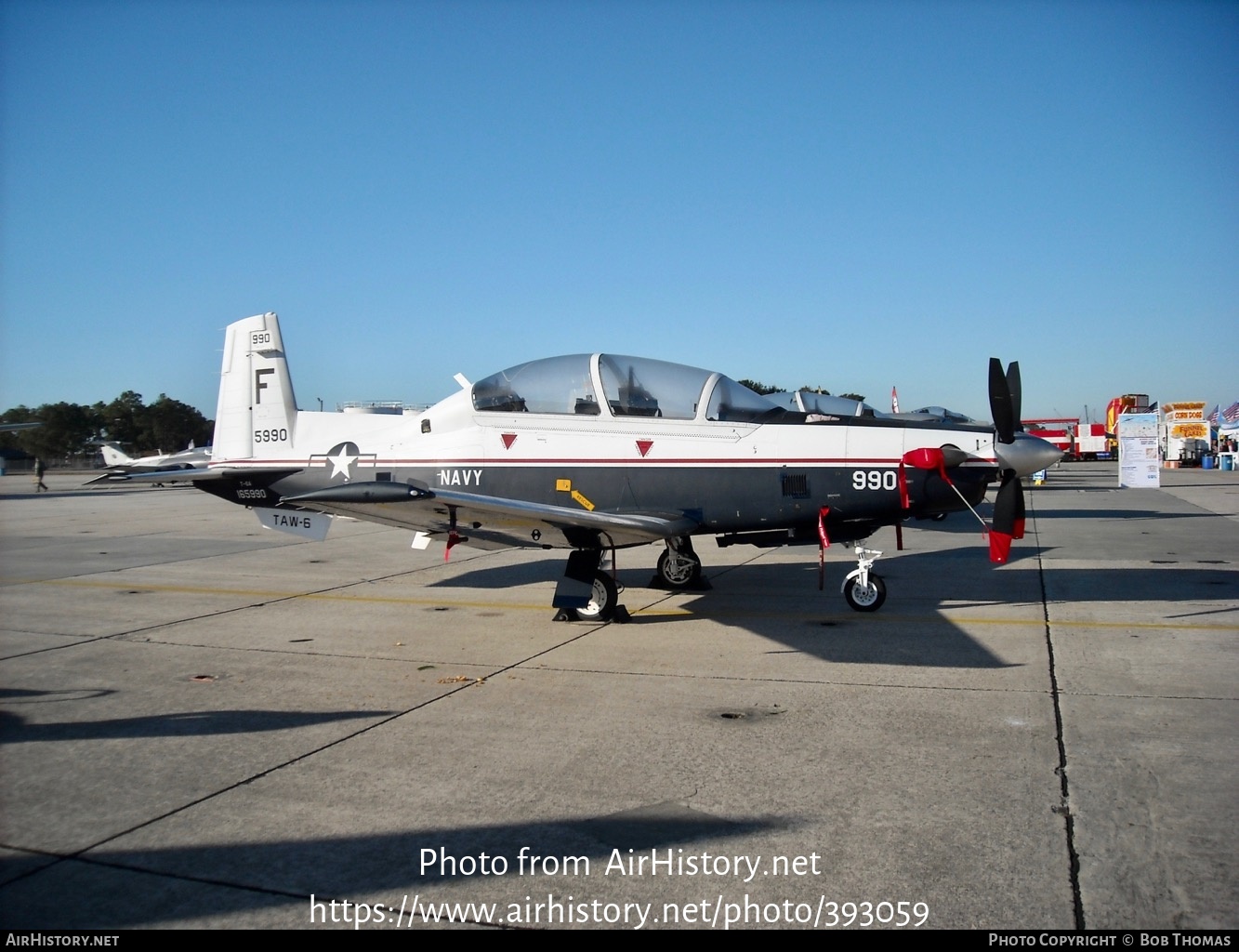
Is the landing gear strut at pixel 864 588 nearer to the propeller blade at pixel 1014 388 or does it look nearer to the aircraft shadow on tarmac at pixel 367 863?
the propeller blade at pixel 1014 388

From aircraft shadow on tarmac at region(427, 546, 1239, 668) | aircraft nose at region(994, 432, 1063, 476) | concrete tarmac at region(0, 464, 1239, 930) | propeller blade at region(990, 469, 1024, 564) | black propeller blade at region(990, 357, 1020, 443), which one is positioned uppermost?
black propeller blade at region(990, 357, 1020, 443)

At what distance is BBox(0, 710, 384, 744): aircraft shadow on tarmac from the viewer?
5160 mm

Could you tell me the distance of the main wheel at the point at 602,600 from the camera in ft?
27.5

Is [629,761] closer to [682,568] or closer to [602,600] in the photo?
[602,600]

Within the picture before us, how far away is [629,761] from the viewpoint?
4562 mm

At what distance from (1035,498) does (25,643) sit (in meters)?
25.7

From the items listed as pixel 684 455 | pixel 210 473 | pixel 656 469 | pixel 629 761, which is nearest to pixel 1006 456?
pixel 684 455

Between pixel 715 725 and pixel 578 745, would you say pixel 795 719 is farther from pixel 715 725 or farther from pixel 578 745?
pixel 578 745

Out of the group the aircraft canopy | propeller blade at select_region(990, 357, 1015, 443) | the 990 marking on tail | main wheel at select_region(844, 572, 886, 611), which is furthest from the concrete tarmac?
the aircraft canopy

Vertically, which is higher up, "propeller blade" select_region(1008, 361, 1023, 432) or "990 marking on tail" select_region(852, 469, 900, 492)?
"propeller blade" select_region(1008, 361, 1023, 432)

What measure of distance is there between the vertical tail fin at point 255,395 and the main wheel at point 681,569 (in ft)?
15.9

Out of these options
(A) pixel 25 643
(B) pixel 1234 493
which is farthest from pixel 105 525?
(B) pixel 1234 493

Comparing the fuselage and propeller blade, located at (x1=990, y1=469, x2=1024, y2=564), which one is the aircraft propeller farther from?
the fuselage

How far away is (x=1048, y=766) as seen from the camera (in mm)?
4359
